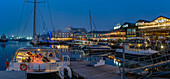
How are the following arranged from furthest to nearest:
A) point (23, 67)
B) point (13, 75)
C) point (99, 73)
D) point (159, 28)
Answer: point (159, 28)
point (99, 73)
point (23, 67)
point (13, 75)

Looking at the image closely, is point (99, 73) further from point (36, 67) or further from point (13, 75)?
point (13, 75)

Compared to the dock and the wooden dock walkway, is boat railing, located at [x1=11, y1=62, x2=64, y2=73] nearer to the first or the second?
the wooden dock walkway

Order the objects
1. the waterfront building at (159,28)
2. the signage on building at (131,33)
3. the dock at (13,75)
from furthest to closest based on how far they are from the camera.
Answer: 1. the signage on building at (131,33)
2. the waterfront building at (159,28)
3. the dock at (13,75)

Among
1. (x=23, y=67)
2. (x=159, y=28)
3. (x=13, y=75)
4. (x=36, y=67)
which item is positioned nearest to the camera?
(x=13, y=75)

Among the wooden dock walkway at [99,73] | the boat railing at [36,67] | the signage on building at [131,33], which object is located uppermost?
the signage on building at [131,33]

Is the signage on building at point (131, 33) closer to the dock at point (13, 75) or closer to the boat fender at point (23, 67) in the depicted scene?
the boat fender at point (23, 67)

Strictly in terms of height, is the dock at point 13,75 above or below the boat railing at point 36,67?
above

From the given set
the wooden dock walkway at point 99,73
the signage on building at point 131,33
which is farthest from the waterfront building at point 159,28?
the wooden dock walkway at point 99,73

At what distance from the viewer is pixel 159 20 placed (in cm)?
8681

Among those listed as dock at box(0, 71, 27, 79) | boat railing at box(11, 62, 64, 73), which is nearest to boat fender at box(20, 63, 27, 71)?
boat railing at box(11, 62, 64, 73)

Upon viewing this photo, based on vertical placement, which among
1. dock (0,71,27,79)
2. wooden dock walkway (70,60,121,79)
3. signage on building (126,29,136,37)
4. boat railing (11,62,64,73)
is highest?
signage on building (126,29,136,37)

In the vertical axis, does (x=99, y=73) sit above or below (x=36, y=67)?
below

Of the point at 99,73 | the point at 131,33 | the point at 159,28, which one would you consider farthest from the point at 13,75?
the point at 131,33

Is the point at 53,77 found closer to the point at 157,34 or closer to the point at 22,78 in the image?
the point at 22,78
